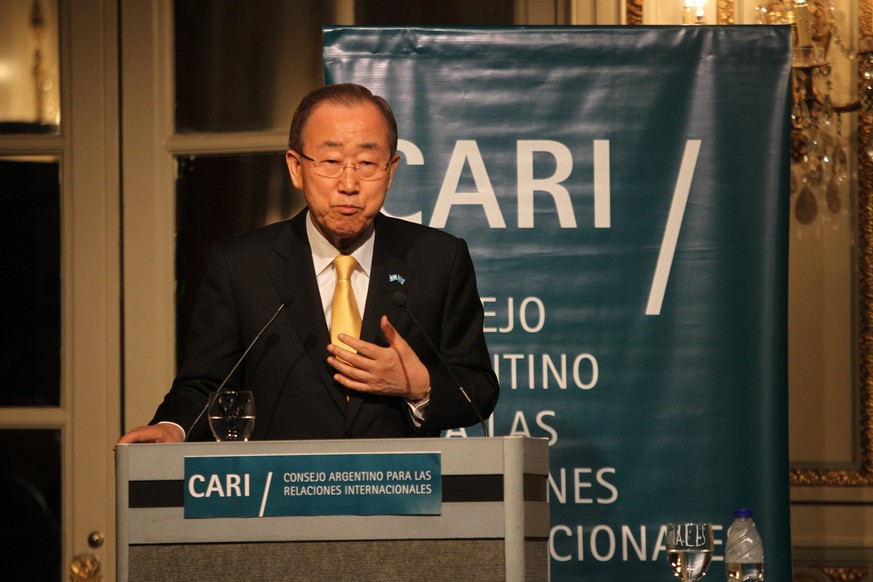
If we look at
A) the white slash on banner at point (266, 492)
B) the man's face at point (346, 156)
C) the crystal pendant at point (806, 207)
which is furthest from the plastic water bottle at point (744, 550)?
the white slash on banner at point (266, 492)

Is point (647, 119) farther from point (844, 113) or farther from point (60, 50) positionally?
point (60, 50)

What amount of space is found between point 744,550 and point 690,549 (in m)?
0.46

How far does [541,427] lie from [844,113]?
4.86ft

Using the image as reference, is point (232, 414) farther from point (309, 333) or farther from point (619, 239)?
point (619, 239)

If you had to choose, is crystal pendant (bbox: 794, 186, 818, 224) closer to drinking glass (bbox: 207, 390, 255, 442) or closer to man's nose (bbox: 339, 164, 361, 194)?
man's nose (bbox: 339, 164, 361, 194)

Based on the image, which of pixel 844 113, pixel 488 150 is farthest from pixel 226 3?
pixel 844 113

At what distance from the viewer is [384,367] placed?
1976 millimetres

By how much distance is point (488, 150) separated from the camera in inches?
129

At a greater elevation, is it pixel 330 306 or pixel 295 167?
pixel 295 167

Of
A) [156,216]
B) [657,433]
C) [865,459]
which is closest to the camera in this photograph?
[657,433]

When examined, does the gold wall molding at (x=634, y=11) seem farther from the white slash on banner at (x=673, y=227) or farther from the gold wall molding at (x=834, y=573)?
the gold wall molding at (x=834, y=573)

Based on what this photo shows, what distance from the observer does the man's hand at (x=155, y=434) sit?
1885 millimetres

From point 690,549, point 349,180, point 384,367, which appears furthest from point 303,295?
point 690,549

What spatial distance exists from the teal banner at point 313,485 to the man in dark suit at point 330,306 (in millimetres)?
331
